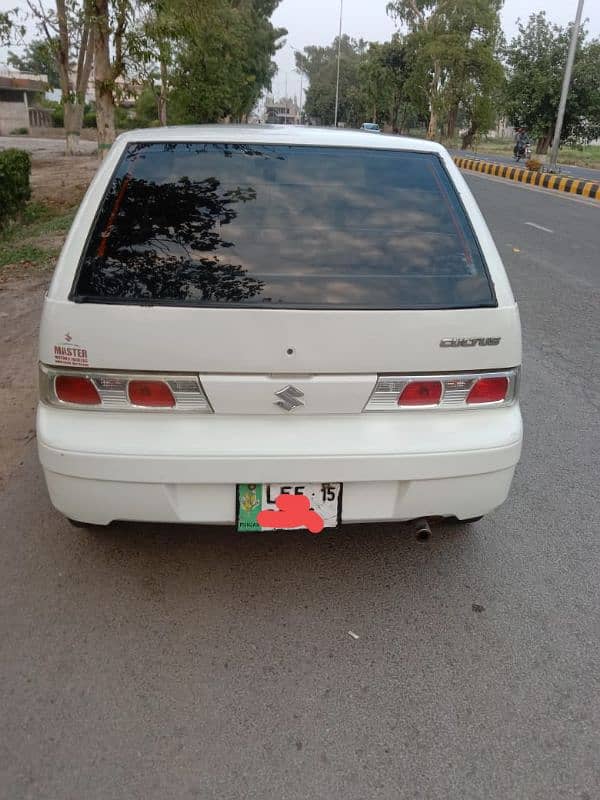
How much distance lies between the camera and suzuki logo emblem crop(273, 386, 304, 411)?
245 cm

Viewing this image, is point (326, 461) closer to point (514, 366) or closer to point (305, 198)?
point (514, 366)

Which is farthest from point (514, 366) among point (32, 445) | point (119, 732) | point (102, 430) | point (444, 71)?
point (444, 71)

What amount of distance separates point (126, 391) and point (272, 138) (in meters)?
1.25

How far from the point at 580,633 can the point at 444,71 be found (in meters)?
48.6

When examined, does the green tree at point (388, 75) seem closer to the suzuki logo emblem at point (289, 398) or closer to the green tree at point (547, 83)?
the green tree at point (547, 83)

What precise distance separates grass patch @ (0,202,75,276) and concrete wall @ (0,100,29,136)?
52.0 meters

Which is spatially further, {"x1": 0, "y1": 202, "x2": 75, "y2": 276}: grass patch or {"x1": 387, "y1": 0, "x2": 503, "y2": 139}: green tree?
{"x1": 387, "y1": 0, "x2": 503, "y2": 139}: green tree

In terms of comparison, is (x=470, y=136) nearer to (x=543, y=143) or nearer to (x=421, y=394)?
(x=543, y=143)

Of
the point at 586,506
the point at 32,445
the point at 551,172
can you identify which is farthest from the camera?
the point at 551,172

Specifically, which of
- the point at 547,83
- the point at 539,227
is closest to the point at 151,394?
the point at 539,227

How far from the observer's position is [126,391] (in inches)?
96.8

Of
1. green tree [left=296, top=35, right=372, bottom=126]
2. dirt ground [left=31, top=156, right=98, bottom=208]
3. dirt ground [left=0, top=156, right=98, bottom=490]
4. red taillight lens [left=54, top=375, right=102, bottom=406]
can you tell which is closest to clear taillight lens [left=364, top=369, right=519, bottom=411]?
red taillight lens [left=54, top=375, right=102, bottom=406]

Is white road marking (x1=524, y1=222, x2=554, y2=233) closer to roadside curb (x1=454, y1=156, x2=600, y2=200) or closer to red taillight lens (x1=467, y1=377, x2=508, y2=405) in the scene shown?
roadside curb (x1=454, y1=156, x2=600, y2=200)

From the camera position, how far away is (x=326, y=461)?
2.46m
